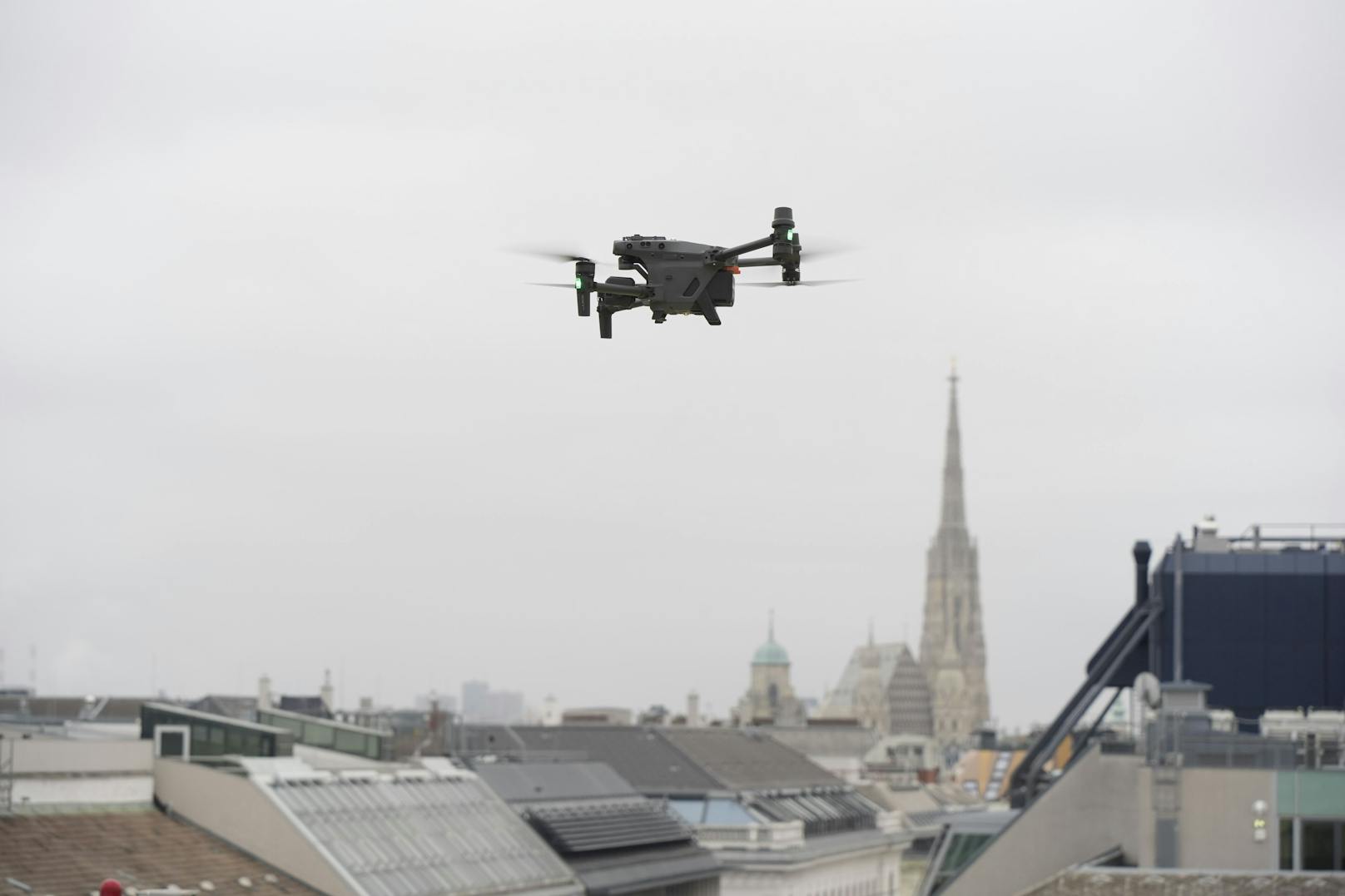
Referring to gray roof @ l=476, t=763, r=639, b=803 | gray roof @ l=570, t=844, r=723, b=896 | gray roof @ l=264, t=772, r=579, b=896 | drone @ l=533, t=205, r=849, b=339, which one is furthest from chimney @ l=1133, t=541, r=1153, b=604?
drone @ l=533, t=205, r=849, b=339

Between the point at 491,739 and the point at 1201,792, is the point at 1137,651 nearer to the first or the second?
the point at 1201,792

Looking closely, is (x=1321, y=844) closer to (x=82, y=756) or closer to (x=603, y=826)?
(x=82, y=756)

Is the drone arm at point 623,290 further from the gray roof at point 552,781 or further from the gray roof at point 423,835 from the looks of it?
the gray roof at point 552,781

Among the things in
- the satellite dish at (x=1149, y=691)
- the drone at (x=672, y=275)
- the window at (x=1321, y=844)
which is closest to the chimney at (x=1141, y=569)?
the satellite dish at (x=1149, y=691)

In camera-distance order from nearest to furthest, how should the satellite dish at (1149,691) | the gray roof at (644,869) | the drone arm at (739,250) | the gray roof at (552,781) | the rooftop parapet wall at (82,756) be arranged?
the drone arm at (739,250) → the satellite dish at (1149,691) → the rooftop parapet wall at (82,756) → the gray roof at (644,869) → the gray roof at (552,781)

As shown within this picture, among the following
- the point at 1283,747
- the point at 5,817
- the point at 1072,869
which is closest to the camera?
the point at 1072,869

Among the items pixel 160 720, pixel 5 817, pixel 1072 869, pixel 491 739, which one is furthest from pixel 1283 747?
pixel 491 739

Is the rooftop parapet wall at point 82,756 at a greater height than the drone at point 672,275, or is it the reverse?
the drone at point 672,275

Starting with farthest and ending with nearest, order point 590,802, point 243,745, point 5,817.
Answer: point 590,802, point 243,745, point 5,817
